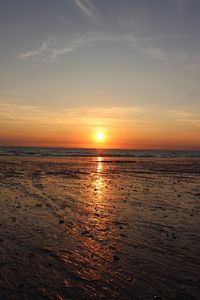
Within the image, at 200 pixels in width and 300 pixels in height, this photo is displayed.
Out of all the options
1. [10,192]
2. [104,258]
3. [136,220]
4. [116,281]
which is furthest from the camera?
[10,192]

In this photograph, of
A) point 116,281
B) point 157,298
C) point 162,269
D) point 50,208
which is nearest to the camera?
point 157,298

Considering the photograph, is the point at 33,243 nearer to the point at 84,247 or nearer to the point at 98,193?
the point at 84,247

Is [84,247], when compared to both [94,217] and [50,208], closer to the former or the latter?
[94,217]

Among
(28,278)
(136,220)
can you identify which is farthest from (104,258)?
(136,220)

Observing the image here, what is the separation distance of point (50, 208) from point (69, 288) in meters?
8.63

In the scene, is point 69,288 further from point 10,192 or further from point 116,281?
point 10,192

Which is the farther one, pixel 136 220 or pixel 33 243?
pixel 136 220

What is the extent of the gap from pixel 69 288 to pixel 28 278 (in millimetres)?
1132

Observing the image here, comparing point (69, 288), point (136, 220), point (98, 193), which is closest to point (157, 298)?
point (69, 288)

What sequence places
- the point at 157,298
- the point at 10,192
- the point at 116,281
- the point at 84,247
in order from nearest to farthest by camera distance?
the point at 157,298 → the point at 116,281 → the point at 84,247 → the point at 10,192

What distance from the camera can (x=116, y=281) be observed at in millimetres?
7207

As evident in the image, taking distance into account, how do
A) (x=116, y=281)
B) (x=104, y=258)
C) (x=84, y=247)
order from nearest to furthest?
(x=116, y=281), (x=104, y=258), (x=84, y=247)

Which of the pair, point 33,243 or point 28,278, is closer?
point 28,278

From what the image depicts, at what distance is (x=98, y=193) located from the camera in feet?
67.8
